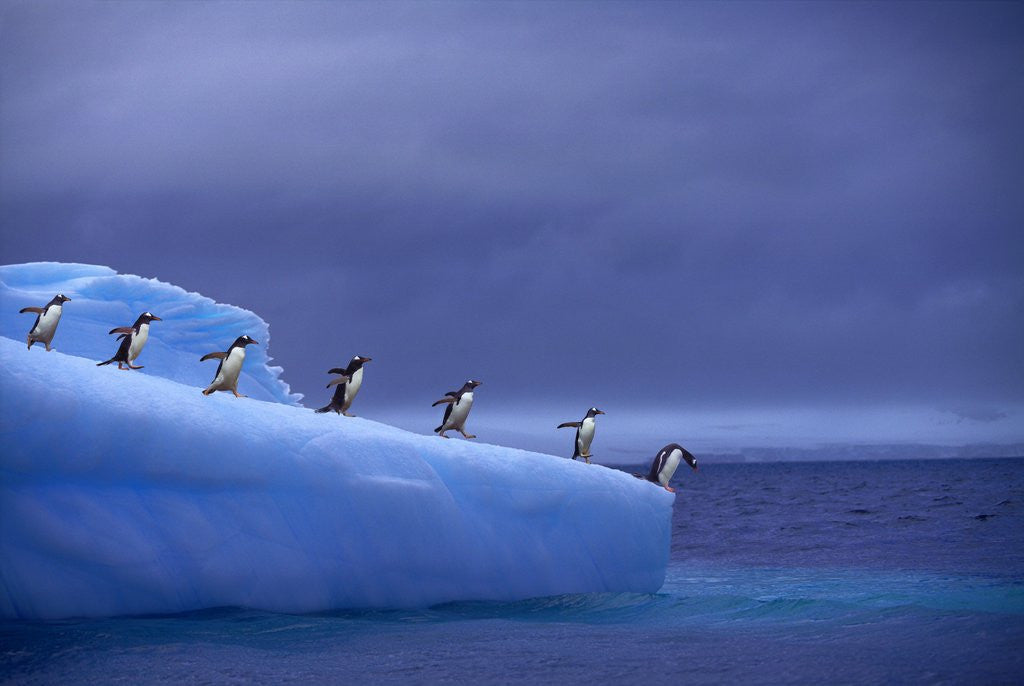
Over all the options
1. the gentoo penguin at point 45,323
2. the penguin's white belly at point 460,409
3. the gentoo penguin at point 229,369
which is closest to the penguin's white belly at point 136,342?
the gentoo penguin at point 45,323

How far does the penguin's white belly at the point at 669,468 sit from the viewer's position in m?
15.1

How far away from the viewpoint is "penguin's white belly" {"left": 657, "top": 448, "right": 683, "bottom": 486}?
15.1m

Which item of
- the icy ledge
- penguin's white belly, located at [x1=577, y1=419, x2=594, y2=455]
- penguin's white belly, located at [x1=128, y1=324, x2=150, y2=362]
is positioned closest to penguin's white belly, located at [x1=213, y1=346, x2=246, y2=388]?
the icy ledge

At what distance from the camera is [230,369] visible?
39.1 ft

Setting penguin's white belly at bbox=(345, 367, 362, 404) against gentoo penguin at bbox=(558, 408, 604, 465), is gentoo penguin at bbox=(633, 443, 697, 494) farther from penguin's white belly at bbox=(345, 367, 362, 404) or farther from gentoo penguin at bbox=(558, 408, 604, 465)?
penguin's white belly at bbox=(345, 367, 362, 404)

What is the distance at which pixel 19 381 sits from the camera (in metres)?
10.5

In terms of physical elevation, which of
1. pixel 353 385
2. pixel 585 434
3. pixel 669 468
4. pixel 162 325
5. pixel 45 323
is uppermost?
pixel 162 325

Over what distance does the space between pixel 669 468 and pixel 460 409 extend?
371 cm

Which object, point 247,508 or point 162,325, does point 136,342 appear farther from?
point 162,325

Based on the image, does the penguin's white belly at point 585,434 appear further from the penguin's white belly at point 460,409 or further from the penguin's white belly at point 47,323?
the penguin's white belly at point 47,323

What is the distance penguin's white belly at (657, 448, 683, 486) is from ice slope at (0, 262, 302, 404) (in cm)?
658

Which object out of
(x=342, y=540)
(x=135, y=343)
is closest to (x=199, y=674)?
(x=342, y=540)

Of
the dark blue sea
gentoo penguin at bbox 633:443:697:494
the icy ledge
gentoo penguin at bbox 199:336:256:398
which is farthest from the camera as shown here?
gentoo penguin at bbox 633:443:697:494

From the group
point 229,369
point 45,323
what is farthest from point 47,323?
point 229,369
